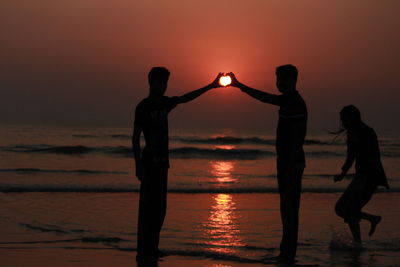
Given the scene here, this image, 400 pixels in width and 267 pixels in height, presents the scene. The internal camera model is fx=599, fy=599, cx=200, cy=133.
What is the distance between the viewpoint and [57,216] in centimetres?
1027

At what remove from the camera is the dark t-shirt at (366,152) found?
7391 millimetres

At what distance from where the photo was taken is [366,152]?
744 cm

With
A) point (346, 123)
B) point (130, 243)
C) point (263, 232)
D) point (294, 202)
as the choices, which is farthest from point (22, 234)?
point (346, 123)

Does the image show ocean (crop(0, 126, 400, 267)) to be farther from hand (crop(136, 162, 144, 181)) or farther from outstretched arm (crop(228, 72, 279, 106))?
outstretched arm (crop(228, 72, 279, 106))

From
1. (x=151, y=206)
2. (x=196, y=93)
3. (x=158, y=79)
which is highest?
(x=158, y=79)

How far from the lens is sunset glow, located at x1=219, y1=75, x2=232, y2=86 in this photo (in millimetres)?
6484

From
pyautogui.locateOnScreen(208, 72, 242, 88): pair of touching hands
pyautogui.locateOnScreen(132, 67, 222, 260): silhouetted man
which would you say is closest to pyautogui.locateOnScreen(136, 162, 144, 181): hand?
pyautogui.locateOnScreen(132, 67, 222, 260): silhouetted man

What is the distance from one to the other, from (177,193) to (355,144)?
762 cm

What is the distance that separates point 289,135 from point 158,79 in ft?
4.80

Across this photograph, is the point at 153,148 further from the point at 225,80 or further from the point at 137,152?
the point at 225,80

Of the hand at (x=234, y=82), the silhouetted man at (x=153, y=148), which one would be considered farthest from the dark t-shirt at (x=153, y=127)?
the hand at (x=234, y=82)

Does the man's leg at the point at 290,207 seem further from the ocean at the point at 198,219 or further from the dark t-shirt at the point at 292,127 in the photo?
the ocean at the point at 198,219

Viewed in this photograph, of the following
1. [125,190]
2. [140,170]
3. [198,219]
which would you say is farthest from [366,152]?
[125,190]

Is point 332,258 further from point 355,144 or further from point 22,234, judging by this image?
point 22,234
